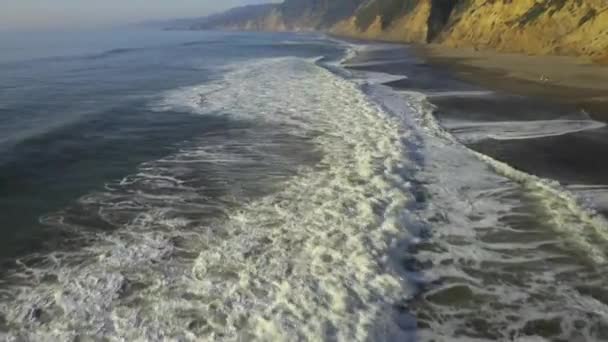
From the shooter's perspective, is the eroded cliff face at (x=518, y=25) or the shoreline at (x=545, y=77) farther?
the eroded cliff face at (x=518, y=25)

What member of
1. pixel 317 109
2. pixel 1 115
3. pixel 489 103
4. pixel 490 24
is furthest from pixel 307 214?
pixel 490 24

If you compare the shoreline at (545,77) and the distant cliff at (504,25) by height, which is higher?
the distant cliff at (504,25)

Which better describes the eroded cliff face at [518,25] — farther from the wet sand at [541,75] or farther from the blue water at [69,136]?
the blue water at [69,136]

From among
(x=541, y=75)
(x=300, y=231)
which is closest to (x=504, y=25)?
(x=541, y=75)

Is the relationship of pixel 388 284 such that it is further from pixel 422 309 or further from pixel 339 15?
pixel 339 15

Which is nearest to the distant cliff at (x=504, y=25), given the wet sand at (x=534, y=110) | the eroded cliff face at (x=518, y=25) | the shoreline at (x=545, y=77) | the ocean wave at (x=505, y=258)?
the eroded cliff face at (x=518, y=25)

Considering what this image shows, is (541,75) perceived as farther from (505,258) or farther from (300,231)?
(300,231)

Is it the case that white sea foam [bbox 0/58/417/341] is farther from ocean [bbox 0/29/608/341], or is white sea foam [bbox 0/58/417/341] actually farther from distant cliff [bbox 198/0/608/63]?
distant cliff [bbox 198/0/608/63]

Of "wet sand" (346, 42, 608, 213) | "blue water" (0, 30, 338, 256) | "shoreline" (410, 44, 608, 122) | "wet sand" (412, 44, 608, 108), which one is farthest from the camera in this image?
"wet sand" (412, 44, 608, 108)

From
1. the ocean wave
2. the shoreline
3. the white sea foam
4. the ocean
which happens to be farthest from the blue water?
the shoreline

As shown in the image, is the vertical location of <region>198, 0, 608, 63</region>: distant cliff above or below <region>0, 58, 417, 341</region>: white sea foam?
above
